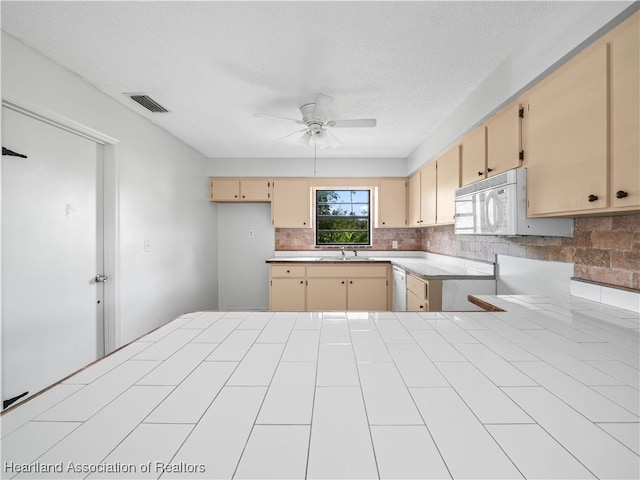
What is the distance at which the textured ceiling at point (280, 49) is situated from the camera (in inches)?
57.1

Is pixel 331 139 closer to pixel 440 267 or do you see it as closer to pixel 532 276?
pixel 440 267

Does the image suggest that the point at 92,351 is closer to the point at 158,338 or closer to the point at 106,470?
the point at 158,338

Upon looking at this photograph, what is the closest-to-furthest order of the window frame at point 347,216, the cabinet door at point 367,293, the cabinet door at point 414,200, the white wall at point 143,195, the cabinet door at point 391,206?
the white wall at point 143,195 < the cabinet door at point 414,200 < the cabinet door at point 367,293 < the cabinet door at point 391,206 < the window frame at point 347,216

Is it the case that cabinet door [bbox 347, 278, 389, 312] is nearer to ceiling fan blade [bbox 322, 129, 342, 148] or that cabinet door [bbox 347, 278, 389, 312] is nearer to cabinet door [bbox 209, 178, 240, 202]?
ceiling fan blade [bbox 322, 129, 342, 148]

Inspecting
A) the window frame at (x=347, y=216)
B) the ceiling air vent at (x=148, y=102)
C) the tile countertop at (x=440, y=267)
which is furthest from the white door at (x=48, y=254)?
the window frame at (x=347, y=216)

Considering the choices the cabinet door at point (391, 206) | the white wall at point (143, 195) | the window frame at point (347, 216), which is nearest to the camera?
the white wall at point (143, 195)

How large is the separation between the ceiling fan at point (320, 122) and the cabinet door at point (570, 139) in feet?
3.71

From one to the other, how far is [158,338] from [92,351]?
1.73 meters

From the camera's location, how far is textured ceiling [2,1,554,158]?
145 centimetres

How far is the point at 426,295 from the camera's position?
2.56 meters

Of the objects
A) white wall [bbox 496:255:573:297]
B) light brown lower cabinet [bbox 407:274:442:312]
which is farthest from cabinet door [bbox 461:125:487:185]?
light brown lower cabinet [bbox 407:274:442:312]

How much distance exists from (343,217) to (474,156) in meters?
2.46

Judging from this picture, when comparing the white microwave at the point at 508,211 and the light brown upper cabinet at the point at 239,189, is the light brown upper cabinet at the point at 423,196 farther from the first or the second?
the light brown upper cabinet at the point at 239,189

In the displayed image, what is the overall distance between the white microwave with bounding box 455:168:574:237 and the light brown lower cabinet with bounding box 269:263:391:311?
1882mm
